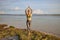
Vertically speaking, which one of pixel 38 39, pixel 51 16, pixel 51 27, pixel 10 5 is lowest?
pixel 38 39

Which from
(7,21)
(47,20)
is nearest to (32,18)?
(47,20)

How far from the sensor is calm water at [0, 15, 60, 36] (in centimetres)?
195

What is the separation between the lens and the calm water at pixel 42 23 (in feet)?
6.40

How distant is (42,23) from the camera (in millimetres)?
1969

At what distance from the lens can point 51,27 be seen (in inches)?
77.0

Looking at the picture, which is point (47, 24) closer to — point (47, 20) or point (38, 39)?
point (47, 20)

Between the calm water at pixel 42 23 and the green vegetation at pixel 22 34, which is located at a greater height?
the calm water at pixel 42 23

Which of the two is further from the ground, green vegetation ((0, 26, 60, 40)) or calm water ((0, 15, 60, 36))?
calm water ((0, 15, 60, 36))

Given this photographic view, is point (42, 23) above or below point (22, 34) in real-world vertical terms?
above

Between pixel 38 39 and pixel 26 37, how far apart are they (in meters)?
0.15

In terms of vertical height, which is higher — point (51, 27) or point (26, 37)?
point (51, 27)

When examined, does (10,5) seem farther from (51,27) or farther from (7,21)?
(51,27)

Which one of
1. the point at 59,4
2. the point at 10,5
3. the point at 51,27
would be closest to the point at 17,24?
the point at 10,5

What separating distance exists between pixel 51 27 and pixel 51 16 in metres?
0.14
